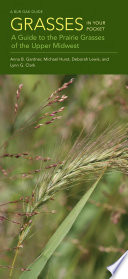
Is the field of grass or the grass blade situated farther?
the field of grass

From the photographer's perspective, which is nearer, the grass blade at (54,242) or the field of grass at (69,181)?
the grass blade at (54,242)

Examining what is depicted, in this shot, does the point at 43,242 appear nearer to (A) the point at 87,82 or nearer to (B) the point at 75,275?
(B) the point at 75,275

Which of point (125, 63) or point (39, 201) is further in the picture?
point (125, 63)

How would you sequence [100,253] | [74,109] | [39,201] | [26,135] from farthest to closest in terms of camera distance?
[74,109], [26,135], [100,253], [39,201]

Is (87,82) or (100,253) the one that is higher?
(87,82)

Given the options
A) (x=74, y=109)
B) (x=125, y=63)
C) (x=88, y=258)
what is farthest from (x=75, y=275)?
(x=125, y=63)

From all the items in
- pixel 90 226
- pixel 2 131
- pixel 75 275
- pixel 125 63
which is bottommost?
pixel 75 275

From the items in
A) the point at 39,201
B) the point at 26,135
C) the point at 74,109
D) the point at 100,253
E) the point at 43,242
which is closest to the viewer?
the point at 39,201
